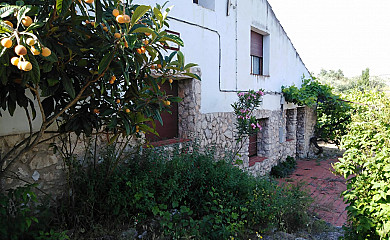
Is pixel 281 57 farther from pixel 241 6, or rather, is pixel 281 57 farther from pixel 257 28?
pixel 241 6

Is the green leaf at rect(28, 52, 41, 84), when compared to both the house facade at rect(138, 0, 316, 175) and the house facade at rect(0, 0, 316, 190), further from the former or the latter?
the house facade at rect(138, 0, 316, 175)

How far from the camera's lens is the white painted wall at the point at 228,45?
5.25 metres

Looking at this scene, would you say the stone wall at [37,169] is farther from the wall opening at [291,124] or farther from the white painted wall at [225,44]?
the wall opening at [291,124]

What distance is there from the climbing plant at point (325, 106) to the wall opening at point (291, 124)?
70 centimetres

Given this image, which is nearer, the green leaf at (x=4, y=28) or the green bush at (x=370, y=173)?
the green leaf at (x=4, y=28)

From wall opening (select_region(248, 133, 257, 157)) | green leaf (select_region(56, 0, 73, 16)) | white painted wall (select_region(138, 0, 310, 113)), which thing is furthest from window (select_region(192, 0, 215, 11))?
green leaf (select_region(56, 0, 73, 16))

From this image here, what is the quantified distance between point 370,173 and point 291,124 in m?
7.30

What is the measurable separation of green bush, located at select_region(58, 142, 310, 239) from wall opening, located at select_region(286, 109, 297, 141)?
20.5ft

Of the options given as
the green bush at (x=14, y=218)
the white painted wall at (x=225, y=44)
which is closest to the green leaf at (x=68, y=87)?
the green bush at (x=14, y=218)

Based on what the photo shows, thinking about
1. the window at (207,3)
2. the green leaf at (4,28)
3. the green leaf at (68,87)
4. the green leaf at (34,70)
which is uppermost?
the window at (207,3)

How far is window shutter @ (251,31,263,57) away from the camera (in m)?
7.95

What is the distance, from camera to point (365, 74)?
87.2 feet

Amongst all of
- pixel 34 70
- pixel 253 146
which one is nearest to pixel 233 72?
pixel 253 146

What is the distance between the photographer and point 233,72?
6590mm
